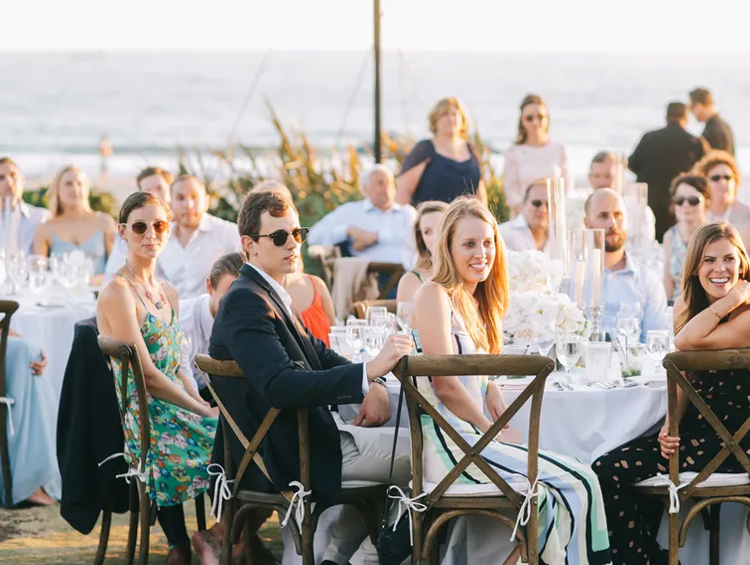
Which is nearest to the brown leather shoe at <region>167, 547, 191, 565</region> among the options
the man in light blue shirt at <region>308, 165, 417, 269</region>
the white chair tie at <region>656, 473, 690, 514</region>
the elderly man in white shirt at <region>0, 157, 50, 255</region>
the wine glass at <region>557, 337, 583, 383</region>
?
the wine glass at <region>557, 337, 583, 383</region>

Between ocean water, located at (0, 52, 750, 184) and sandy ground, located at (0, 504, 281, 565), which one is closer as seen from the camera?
sandy ground, located at (0, 504, 281, 565)

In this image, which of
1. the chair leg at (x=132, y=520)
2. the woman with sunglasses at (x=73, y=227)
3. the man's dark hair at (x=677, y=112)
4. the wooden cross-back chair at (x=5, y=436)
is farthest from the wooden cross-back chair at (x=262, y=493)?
the man's dark hair at (x=677, y=112)

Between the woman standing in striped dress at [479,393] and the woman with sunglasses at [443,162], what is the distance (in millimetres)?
4050

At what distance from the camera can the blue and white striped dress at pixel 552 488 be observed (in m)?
3.66

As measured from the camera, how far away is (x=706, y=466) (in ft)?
12.5

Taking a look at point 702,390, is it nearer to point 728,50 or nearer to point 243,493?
point 243,493

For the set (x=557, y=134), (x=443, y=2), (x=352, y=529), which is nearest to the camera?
(x=352, y=529)

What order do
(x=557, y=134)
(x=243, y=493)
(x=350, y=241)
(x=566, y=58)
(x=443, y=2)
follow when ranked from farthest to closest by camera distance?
(x=566, y=58) → (x=557, y=134) → (x=443, y=2) → (x=350, y=241) → (x=243, y=493)

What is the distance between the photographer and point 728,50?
58.3 m

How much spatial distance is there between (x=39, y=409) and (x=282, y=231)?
7.54 feet

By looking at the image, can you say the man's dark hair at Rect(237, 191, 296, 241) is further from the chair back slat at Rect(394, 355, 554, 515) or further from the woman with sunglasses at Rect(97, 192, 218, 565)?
the chair back slat at Rect(394, 355, 554, 515)

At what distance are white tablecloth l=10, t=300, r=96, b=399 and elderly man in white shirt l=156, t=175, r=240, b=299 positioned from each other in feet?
3.28

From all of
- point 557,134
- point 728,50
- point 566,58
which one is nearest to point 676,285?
point 557,134

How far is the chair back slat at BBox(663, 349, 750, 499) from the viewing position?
11.8ft
